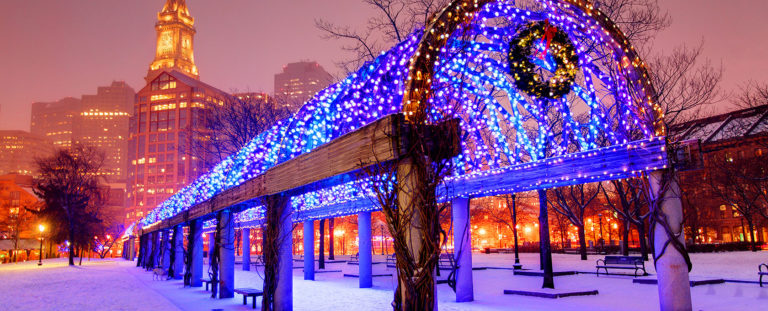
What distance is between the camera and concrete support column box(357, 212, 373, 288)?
52.9 feet

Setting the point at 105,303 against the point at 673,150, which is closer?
the point at 673,150

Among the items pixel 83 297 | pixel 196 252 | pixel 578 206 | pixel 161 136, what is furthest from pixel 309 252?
pixel 161 136

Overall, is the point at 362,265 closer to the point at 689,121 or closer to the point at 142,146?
the point at 689,121

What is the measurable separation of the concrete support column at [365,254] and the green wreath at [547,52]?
796 cm

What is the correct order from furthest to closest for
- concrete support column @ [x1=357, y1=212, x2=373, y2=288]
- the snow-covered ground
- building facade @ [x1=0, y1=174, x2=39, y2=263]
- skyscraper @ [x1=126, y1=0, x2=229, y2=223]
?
1. skyscraper @ [x1=126, y1=0, x2=229, y2=223]
2. building facade @ [x1=0, y1=174, x2=39, y2=263]
3. concrete support column @ [x1=357, y1=212, x2=373, y2=288]
4. the snow-covered ground

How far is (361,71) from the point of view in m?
8.80

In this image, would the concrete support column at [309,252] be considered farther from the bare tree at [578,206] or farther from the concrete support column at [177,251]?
the bare tree at [578,206]

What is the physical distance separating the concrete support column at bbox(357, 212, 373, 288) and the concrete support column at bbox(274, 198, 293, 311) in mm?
6883

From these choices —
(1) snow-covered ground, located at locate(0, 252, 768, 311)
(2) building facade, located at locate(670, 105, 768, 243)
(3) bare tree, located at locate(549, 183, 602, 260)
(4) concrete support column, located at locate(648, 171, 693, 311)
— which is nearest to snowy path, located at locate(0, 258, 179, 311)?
(1) snow-covered ground, located at locate(0, 252, 768, 311)

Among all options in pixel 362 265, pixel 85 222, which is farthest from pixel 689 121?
pixel 85 222

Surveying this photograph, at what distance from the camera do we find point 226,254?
44.3ft

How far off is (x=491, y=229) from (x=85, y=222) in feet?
181

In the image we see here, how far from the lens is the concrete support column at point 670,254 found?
8406 millimetres

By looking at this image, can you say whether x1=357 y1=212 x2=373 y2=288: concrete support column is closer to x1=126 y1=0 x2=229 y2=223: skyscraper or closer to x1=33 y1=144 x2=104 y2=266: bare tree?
x1=33 y1=144 x2=104 y2=266: bare tree
